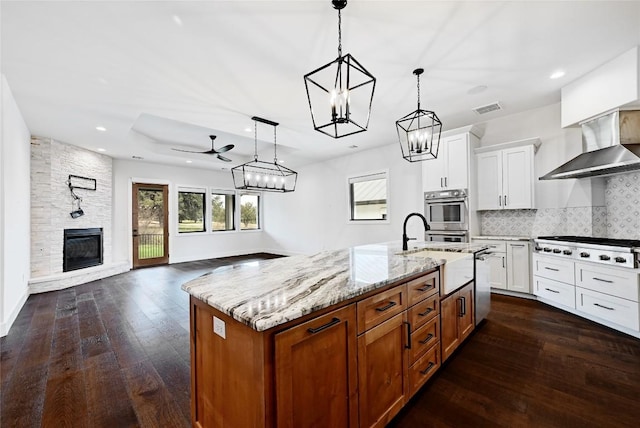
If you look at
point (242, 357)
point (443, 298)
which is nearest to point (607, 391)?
point (443, 298)

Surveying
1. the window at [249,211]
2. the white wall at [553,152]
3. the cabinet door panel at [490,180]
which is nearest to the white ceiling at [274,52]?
the white wall at [553,152]

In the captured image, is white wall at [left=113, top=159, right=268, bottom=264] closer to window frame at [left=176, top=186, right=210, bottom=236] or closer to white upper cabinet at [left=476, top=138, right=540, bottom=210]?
window frame at [left=176, top=186, right=210, bottom=236]

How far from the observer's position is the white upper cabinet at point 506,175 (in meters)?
4.00

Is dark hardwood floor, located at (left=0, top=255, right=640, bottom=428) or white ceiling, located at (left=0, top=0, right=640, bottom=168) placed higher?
white ceiling, located at (left=0, top=0, right=640, bottom=168)

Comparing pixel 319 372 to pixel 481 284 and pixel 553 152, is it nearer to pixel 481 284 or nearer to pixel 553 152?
pixel 481 284

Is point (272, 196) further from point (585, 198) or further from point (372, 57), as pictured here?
point (585, 198)

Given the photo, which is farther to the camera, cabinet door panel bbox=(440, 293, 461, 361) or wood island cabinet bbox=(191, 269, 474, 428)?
cabinet door panel bbox=(440, 293, 461, 361)

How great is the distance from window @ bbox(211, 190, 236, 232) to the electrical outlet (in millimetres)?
7593

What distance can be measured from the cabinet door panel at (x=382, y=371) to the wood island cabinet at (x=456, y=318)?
0.65 m

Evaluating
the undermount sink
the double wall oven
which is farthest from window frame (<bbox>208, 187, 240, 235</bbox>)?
the undermount sink

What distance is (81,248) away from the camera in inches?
221

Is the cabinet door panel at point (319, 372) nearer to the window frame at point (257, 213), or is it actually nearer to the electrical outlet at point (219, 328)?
the electrical outlet at point (219, 328)

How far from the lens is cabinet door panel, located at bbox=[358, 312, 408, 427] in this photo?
4.51ft

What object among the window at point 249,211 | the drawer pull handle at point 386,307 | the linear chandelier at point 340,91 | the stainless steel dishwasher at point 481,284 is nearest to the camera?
the drawer pull handle at point 386,307
